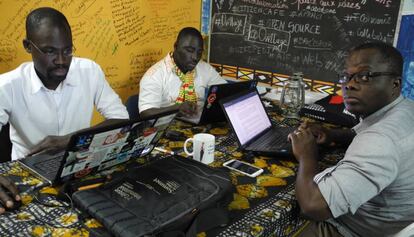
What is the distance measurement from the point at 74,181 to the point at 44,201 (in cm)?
12

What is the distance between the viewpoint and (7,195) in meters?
1.08

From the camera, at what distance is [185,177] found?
116 cm

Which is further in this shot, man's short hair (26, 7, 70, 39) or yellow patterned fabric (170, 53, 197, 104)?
yellow patterned fabric (170, 53, 197, 104)

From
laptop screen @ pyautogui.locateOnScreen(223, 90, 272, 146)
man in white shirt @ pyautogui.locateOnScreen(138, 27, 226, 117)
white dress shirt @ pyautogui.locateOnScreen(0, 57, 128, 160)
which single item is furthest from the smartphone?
man in white shirt @ pyautogui.locateOnScreen(138, 27, 226, 117)

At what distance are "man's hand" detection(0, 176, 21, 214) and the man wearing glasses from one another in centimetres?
88

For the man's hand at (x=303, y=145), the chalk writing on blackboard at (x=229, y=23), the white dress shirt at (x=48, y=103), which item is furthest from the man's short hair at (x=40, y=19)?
the chalk writing on blackboard at (x=229, y=23)

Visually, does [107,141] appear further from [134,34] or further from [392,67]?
[134,34]

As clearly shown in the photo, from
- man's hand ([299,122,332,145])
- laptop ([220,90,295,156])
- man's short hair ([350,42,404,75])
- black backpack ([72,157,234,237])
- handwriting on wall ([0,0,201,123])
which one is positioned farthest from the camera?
handwriting on wall ([0,0,201,123])

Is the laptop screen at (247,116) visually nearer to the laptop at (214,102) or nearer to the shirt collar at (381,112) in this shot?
the laptop at (214,102)

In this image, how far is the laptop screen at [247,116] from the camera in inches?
62.8

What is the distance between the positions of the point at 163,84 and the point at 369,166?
1724 millimetres

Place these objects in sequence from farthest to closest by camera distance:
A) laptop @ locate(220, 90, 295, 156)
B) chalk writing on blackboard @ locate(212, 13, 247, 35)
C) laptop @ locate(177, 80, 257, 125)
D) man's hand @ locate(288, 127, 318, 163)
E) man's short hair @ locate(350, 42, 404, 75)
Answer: chalk writing on blackboard @ locate(212, 13, 247, 35) < laptop @ locate(177, 80, 257, 125) < laptop @ locate(220, 90, 295, 156) < man's hand @ locate(288, 127, 318, 163) < man's short hair @ locate(350, 42, 404, 75)

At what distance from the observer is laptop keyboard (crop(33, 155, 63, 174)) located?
4.27ft

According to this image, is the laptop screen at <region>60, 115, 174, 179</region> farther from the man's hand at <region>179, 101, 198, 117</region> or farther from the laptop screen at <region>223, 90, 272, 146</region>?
the man's hand at <region>179, 101, 198, 117</region>
